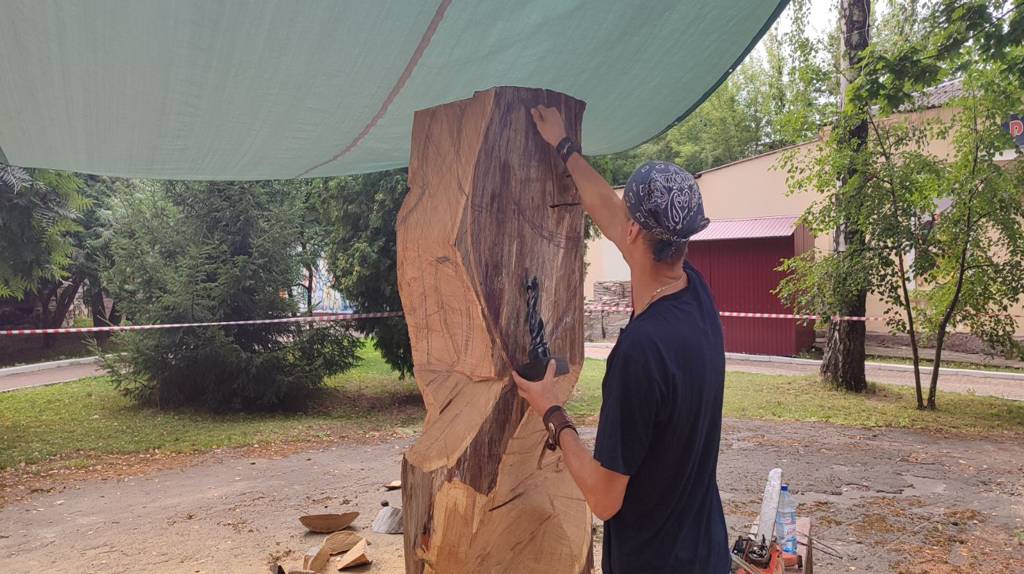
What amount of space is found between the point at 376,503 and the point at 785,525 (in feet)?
9.24

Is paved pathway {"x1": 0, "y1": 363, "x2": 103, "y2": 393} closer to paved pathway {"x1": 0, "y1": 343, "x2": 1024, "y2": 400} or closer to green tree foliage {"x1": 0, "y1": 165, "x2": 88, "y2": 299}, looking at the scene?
paved pathway {"x1": 0, "y1": 343, "x2": 1024, "y2": 400}

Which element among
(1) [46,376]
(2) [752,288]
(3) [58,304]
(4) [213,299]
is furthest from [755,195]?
(3) [58,304]

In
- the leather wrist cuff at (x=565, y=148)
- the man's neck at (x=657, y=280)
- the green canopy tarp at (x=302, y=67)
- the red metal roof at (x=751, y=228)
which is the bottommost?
the man's neck at (x=657, y=280)

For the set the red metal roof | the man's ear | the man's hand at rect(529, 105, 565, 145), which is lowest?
the man's ear

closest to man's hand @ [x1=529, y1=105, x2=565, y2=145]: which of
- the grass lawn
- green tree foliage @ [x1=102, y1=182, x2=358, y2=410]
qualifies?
the grass lawn

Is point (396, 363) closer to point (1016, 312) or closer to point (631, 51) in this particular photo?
point (631, 51)

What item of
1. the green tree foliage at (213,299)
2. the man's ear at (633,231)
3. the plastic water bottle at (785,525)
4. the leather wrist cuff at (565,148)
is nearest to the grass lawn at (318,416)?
the green tree foliage at (213,299)

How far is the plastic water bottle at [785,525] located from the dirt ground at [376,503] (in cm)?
82

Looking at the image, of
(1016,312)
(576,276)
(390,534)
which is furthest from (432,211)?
(1016,312)

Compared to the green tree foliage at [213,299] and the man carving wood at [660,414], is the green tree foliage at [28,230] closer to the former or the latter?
the green tree foliage at [213,299]

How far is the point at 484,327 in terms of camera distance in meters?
1.75

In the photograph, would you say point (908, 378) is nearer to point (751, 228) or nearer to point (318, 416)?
point (751, 228)

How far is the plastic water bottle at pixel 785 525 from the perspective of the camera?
273cm

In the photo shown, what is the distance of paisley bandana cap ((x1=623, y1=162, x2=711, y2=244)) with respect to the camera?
1407mm
